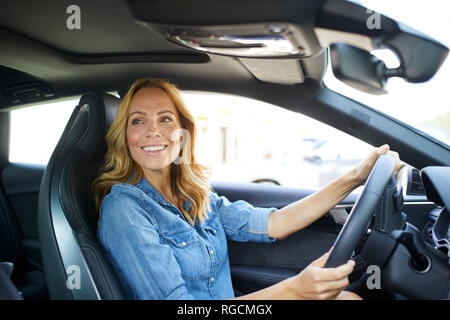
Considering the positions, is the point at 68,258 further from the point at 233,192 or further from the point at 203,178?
the point at 233,192

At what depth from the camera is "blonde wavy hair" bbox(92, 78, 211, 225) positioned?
136 cm

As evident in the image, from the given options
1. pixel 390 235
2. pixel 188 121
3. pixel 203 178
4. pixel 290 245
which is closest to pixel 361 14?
pixel 390 235

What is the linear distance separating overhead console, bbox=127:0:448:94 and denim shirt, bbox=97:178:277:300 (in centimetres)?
53

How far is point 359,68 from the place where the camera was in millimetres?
972

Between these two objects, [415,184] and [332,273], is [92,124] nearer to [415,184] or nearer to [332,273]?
[332,273]

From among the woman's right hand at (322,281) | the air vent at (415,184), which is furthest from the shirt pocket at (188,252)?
the air vent at (415,184)

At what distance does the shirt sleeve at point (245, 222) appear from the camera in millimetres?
→ 1552

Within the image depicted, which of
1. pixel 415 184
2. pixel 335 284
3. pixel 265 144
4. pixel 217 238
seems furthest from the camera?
pixel 265 144

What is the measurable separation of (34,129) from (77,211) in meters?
1.46

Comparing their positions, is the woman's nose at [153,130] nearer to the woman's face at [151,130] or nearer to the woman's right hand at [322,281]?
the woman's face at [151,130]

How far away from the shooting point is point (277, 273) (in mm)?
1792

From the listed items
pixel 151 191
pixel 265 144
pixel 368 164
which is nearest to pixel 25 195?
pixel 151 191

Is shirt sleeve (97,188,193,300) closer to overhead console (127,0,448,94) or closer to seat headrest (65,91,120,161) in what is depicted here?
seat headrest (65,91,120,161)

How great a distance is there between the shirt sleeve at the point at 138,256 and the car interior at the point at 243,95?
1.8 inches
